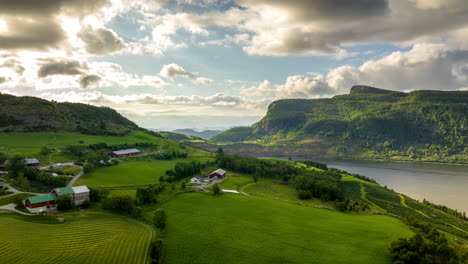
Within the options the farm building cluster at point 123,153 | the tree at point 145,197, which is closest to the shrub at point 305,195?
the tree at point 145,197

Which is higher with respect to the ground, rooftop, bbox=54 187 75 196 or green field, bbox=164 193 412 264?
rooftop, bbox=54 187 75 196

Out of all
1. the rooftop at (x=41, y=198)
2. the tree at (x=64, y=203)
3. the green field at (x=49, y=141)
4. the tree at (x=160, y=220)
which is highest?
the green field at (x=49, y=141)

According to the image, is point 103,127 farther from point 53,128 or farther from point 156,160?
point 156,160

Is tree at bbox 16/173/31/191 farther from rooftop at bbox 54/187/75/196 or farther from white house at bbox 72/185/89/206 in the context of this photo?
white house at bbox 72/185/89/206

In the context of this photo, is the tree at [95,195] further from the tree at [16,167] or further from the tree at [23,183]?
the tree at [16,167]

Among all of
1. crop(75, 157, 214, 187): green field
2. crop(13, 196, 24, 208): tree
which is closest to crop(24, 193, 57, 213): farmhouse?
crop(13, 196, 24, 208): tree

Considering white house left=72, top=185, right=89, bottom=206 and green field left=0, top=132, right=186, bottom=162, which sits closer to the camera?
white house left=72, top=185, right=89, bottom=206

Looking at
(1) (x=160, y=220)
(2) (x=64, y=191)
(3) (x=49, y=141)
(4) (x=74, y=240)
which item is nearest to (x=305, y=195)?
(1) (x=160, y=220)
